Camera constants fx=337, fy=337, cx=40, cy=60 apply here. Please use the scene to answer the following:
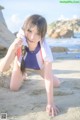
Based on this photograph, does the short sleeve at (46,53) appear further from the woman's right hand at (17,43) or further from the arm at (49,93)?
the woman's right hand at (17,43)

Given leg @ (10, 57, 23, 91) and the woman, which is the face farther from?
leg @ (10, 57, 23, 91)

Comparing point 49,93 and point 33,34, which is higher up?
point 33,34

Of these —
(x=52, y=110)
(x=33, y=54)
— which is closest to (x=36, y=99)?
(x=52, y=110)

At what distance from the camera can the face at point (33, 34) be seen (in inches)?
133

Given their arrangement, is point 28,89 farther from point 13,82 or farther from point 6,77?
point 6,77

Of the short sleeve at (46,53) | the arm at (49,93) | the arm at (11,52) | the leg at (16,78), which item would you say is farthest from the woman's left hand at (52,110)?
the leg at (16,78)

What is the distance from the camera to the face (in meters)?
3.39

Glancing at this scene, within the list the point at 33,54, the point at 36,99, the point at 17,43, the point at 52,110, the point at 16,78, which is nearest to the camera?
the point at 52,110

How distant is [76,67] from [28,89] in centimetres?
197

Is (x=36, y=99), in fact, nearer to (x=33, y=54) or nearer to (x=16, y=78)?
(x=33, y=54)

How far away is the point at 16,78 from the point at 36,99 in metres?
0.65

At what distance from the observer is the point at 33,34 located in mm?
3426

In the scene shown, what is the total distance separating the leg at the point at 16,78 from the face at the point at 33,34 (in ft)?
1.88

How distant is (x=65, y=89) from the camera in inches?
158
